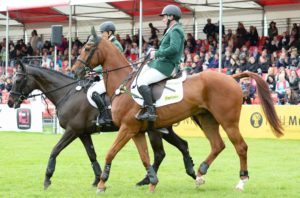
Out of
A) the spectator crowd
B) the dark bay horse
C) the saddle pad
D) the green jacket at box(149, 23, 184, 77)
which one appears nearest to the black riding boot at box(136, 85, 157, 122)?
the green jacket at box(149, 23, 184, 77)

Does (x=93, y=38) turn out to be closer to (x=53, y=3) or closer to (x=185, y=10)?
(x=53, y=3)

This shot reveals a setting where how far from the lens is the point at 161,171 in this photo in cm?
1407

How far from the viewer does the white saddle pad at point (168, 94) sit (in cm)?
1127

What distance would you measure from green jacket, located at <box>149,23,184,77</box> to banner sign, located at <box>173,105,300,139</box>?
34.7 ft

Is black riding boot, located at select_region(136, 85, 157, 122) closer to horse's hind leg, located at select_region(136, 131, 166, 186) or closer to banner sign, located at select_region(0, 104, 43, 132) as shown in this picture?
horse's hind leg, located at select_region(136, 131, 166, 186)

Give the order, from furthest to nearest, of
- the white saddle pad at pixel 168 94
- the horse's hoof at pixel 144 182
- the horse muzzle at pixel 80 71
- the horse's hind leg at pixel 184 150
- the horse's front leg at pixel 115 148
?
the horse's hind leg at pixel 184 150, the horse's hoof at pixel 144 182, the horse muzzle at pixel 80 71, the white saddle pad at pixel 168 94, the horse's front leg at pixel 115 148

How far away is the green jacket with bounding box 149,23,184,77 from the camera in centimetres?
1117

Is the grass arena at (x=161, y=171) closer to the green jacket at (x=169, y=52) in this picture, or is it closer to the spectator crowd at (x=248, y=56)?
the green jacket at (x=169, y=52)

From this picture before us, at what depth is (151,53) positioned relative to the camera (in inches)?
448

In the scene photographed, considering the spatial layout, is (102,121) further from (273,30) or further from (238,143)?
(273,30)

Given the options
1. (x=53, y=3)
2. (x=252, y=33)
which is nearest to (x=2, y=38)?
(x=53, y=3)

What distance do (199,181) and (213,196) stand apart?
957 millimetres

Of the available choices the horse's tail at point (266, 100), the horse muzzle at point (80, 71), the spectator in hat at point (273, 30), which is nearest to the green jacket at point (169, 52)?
the horse muzzle at point (80, 71)

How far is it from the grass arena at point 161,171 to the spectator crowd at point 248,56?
2270 mm
